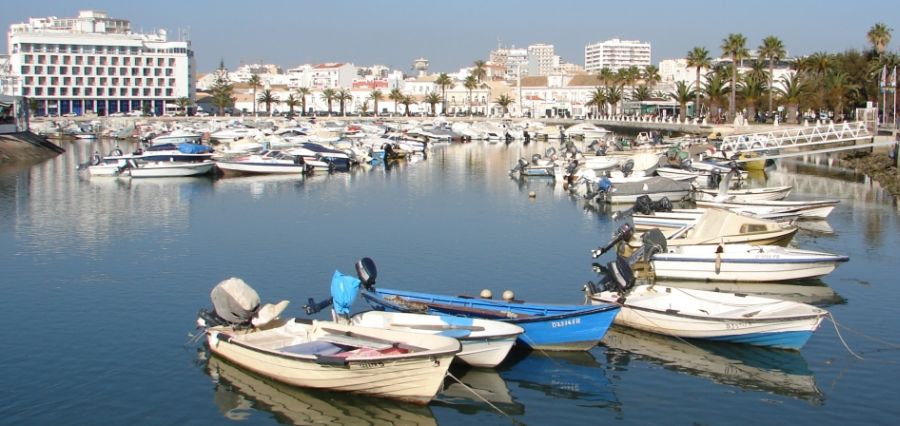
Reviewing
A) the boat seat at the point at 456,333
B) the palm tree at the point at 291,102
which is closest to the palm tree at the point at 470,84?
the palm tree at the point at 291,102

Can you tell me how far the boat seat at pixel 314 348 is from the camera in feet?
58.8

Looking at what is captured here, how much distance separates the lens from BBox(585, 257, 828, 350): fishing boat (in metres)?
20.3

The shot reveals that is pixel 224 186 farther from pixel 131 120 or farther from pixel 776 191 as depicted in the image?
pixel 131 120

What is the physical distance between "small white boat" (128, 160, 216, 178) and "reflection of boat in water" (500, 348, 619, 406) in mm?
44351

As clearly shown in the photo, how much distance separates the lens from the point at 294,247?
3378 cm

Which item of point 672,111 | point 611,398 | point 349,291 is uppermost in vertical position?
point 672,111

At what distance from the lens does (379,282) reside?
91.7ft

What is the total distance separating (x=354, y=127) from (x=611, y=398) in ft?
306

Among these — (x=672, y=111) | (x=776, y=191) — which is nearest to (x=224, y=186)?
(x=776, y=191)

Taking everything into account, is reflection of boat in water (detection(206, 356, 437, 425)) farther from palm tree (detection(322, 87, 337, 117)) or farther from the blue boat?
palm tree (detection(322, 87, 337, 117))

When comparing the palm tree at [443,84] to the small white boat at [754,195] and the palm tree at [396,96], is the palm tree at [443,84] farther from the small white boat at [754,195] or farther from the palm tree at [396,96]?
the small white boat at [754,195]

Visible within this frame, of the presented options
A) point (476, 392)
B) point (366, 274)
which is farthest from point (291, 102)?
point (476, 392)

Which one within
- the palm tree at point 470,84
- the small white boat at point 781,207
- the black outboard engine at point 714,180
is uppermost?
the palm tree at point 470,84

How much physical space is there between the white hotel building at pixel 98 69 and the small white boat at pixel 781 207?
136 metres
